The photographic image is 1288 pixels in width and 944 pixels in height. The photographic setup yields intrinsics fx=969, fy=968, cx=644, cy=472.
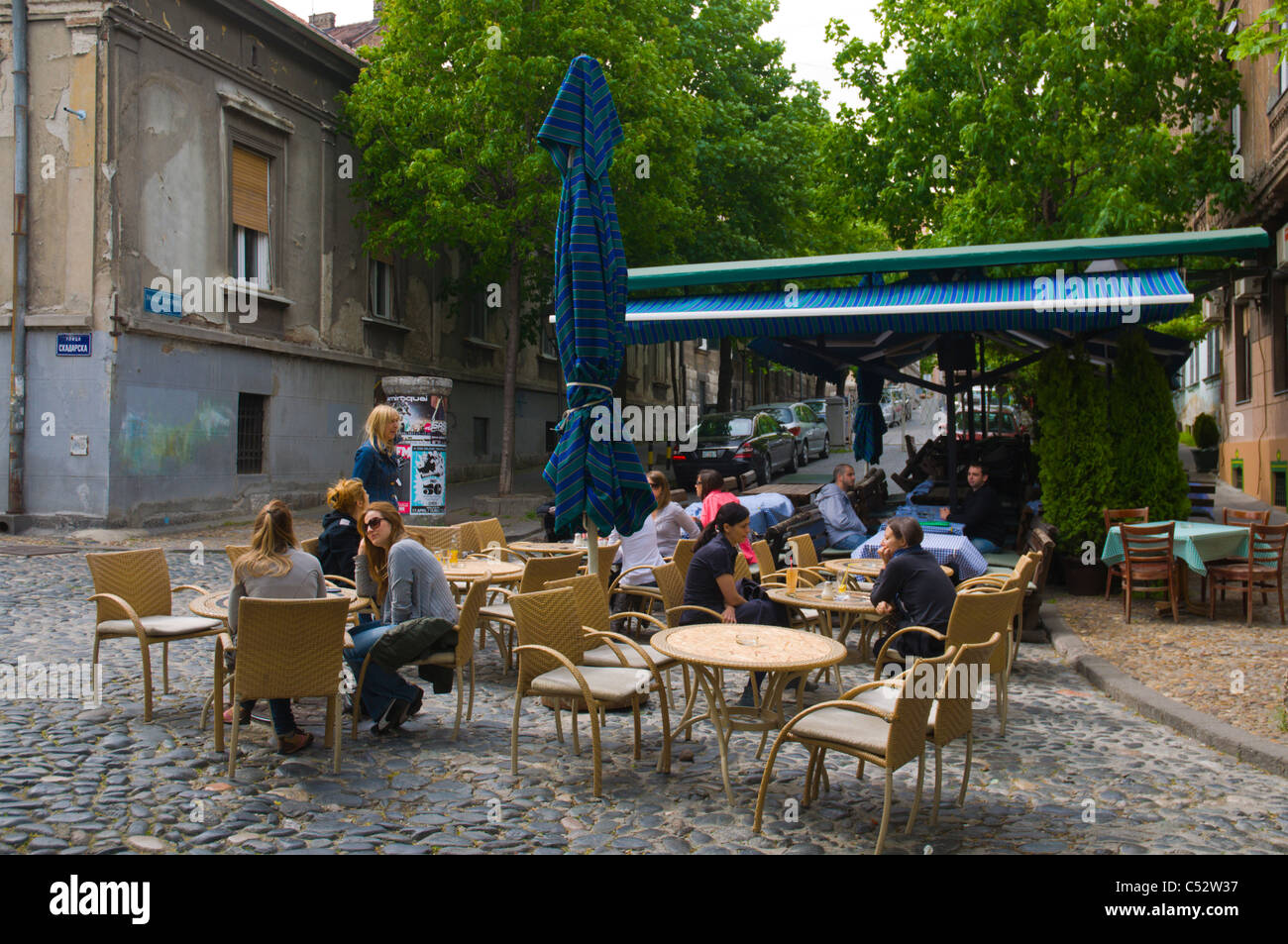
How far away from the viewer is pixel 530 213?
1803cm

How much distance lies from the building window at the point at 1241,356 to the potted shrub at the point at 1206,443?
10.7 ft

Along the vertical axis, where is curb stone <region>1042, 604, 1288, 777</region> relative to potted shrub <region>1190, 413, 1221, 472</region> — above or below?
below

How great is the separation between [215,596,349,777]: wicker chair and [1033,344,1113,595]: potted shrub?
8.68 metres

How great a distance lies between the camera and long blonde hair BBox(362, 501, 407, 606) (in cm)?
580

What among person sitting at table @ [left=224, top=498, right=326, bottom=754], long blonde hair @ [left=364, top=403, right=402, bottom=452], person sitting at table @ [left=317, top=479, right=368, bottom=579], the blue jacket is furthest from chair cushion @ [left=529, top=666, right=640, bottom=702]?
long blonde hair @ [left=364, top=403, right=402, bottom=452]

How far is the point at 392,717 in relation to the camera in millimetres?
5508

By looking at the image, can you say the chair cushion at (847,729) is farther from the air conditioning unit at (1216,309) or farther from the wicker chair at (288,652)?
the air conditioning unit at (1216,309)

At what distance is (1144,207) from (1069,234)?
5.85 ft

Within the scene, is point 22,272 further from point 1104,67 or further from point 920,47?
point 1104,67

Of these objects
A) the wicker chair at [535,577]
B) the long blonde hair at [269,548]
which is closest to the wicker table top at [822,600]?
the wicker chair at [535,577]

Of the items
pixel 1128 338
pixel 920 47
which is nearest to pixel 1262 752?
pixel 1128 338

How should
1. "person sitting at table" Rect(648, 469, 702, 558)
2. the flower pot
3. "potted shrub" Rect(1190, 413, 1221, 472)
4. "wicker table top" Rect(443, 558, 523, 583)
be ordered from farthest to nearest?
"potted shrub" Rect(1190, 413, 1221, 472), the flower pot, "person sitting at table" Rect(648, 469, 702, 558), "wicker table top" Rect(443, 558, 523, 583)

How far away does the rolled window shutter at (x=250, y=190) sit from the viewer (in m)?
16.8

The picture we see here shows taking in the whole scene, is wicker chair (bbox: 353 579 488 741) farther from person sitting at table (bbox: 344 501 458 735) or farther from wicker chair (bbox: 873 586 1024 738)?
wicker chair (bbox: 873 586 1024 738)
